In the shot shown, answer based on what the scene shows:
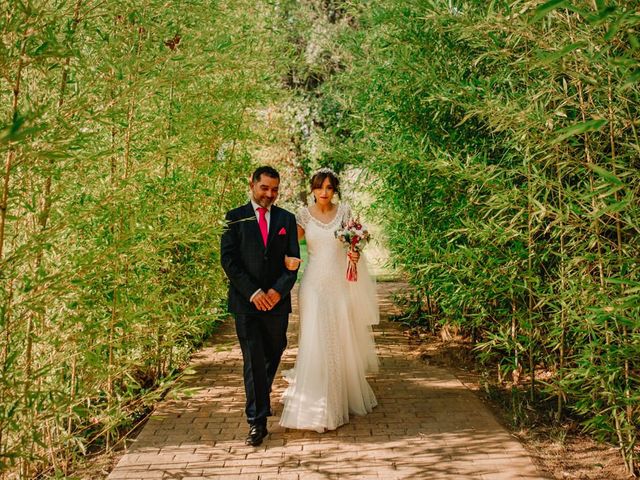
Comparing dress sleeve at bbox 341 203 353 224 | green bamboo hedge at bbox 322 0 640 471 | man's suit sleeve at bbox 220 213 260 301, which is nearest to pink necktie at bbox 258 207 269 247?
man's suit sleeve at bbox 220 213 260 301

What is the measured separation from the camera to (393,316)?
879 centimetres

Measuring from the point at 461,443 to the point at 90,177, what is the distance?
299 cm

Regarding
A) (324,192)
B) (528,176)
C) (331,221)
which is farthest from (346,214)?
(528,176)

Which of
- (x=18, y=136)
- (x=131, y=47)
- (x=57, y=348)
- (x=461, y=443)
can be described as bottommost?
(x=461, y=443)

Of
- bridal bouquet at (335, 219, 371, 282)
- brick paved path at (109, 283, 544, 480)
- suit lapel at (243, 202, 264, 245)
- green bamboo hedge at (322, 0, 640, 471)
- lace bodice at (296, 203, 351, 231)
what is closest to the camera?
green bamboo hedge at (322, 0, 640, 471)

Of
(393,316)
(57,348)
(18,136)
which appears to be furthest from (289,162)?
(18,136)

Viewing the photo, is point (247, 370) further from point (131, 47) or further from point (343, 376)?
point (131, 47)

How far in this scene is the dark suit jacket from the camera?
411 cm

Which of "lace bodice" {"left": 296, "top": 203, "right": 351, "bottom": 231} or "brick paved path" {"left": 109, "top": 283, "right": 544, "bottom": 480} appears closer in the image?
"brick paved path" {"left": 109, "top": 283, "right": 544, "bottom": 480}

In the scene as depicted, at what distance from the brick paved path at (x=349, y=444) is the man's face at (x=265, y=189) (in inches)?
41.4

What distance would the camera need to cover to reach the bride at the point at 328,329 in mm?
4309

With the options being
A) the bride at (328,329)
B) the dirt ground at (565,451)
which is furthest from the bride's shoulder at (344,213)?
the dirt ground at (565,451)

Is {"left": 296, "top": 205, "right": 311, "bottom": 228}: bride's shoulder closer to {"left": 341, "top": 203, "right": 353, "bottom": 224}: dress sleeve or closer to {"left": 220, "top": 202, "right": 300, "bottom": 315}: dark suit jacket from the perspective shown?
{"left": 341, "top": 203, "right": 353, "bottom": 224}: dress sleeve

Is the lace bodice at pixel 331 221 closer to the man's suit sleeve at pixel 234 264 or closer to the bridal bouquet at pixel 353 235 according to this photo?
the bridal bouquet at pixel 353 235
